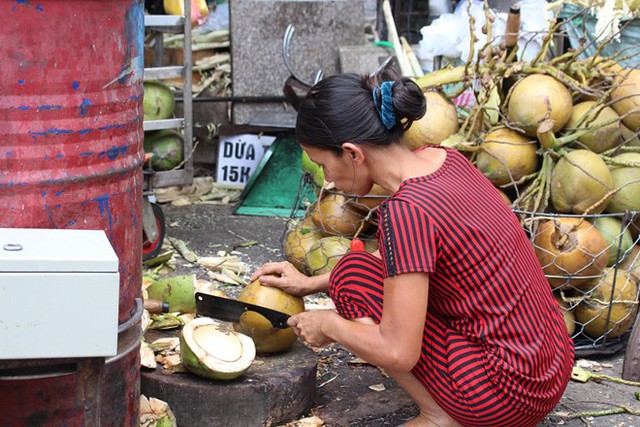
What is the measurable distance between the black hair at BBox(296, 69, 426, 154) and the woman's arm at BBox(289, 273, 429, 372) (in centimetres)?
41

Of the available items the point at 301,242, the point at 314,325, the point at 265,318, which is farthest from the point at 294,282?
the point at 301,242

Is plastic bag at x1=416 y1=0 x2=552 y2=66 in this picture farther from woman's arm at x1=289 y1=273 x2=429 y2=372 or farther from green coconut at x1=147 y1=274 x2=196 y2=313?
woman's arm at x1=289 y1=273 x2=429 y2=372

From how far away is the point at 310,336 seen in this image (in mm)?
2666

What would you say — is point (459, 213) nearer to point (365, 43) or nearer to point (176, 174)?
point (176, 174)

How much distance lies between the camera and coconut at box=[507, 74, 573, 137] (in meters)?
3.47

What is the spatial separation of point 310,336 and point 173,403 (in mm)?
524

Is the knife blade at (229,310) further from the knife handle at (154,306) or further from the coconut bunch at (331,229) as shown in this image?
the coconut bunch at (331,229)

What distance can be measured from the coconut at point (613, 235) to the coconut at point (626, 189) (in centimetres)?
6

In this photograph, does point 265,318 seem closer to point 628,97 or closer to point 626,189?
point 626,189

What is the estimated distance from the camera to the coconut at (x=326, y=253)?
370 centimetres

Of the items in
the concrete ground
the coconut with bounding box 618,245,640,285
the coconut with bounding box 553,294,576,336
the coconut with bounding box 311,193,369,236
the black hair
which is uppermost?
the black hair

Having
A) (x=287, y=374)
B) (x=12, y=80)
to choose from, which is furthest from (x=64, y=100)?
(x=287, y=374)

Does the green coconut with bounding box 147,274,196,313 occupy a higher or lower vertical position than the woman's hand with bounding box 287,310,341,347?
lower

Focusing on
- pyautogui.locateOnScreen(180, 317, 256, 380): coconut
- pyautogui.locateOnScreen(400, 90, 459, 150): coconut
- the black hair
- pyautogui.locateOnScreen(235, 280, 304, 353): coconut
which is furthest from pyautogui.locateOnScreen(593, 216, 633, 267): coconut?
pyautogui.locateOnScreen(180, 317, 256, 380): coconut
